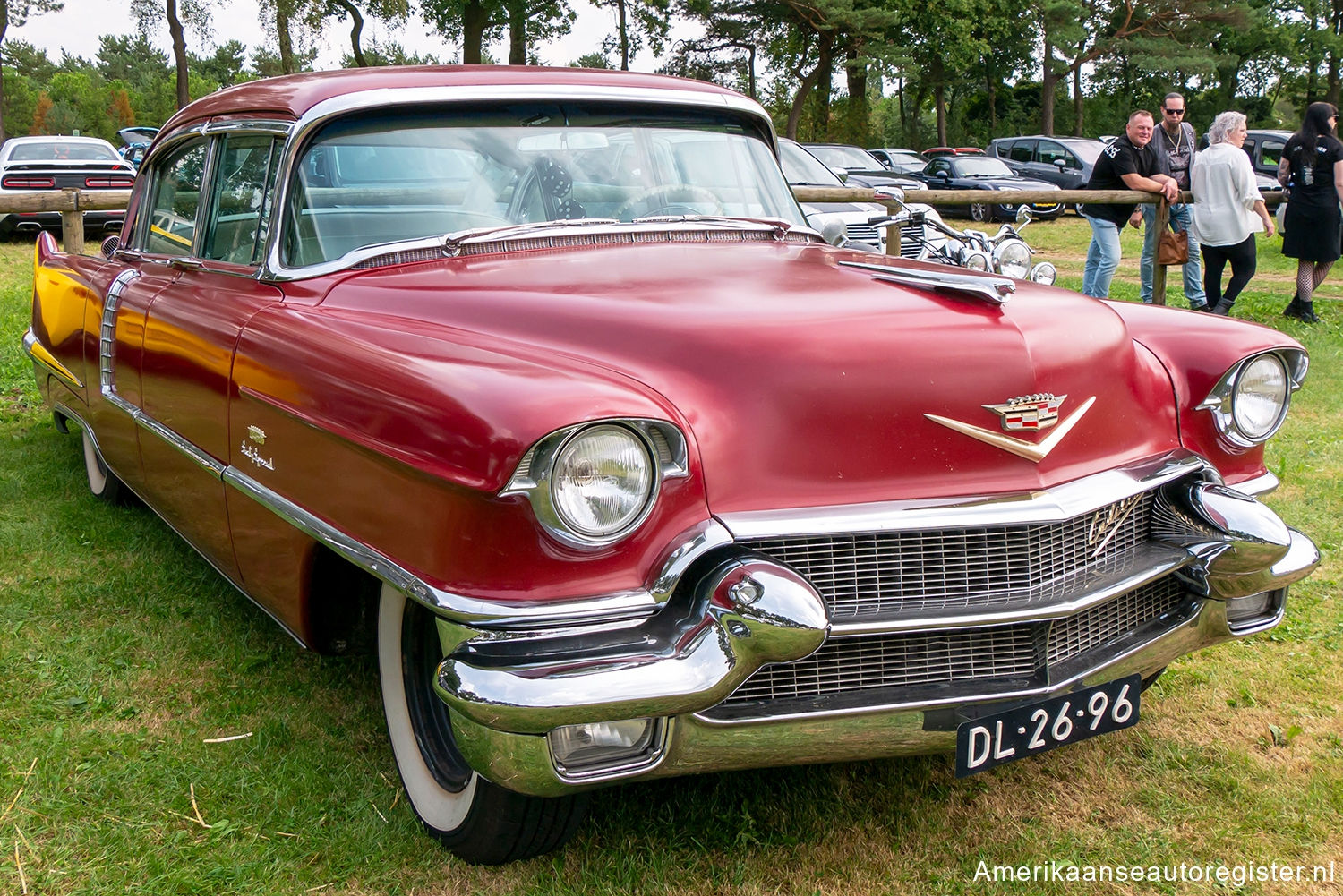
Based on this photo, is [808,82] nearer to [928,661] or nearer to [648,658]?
[928,661]

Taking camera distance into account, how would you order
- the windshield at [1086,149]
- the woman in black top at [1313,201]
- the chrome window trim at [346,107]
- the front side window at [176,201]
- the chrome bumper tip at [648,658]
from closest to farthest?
the chrome bumper tip at [648,658], the chrome window trim at [346,107], the front side window at [176,201], the woman in black top at [1313,201], the windshield at [1086,149]

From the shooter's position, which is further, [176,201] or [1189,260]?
[1189,260]

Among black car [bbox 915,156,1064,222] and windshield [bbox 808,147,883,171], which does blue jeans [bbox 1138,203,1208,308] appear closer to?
windshield [bbox 808,147,883,171]

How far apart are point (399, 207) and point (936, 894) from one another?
2.04 meters

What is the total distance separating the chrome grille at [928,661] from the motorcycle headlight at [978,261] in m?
4.78

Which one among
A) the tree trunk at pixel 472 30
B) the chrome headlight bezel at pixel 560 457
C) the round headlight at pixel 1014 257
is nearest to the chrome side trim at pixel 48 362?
the chrome headlight bezel at pixel 560 457

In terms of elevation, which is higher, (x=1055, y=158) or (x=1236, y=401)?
(x=1055, y=158)

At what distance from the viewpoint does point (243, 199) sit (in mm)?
3234

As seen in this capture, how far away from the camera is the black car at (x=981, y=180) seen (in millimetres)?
20281

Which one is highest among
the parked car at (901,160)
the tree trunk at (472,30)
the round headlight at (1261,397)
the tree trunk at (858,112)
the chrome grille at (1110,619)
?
the tree trunk at (472,30)

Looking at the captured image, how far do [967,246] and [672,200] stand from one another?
491 centimetres

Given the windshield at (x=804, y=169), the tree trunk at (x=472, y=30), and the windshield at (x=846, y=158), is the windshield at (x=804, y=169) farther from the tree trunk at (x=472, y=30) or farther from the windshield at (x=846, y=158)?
the tree trunk at (x=472, y=30)

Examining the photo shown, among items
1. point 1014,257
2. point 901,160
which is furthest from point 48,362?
point 901,160

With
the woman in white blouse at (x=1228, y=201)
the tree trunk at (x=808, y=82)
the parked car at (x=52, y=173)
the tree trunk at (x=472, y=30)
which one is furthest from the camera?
the tree trunk at (x=808, y=82)
